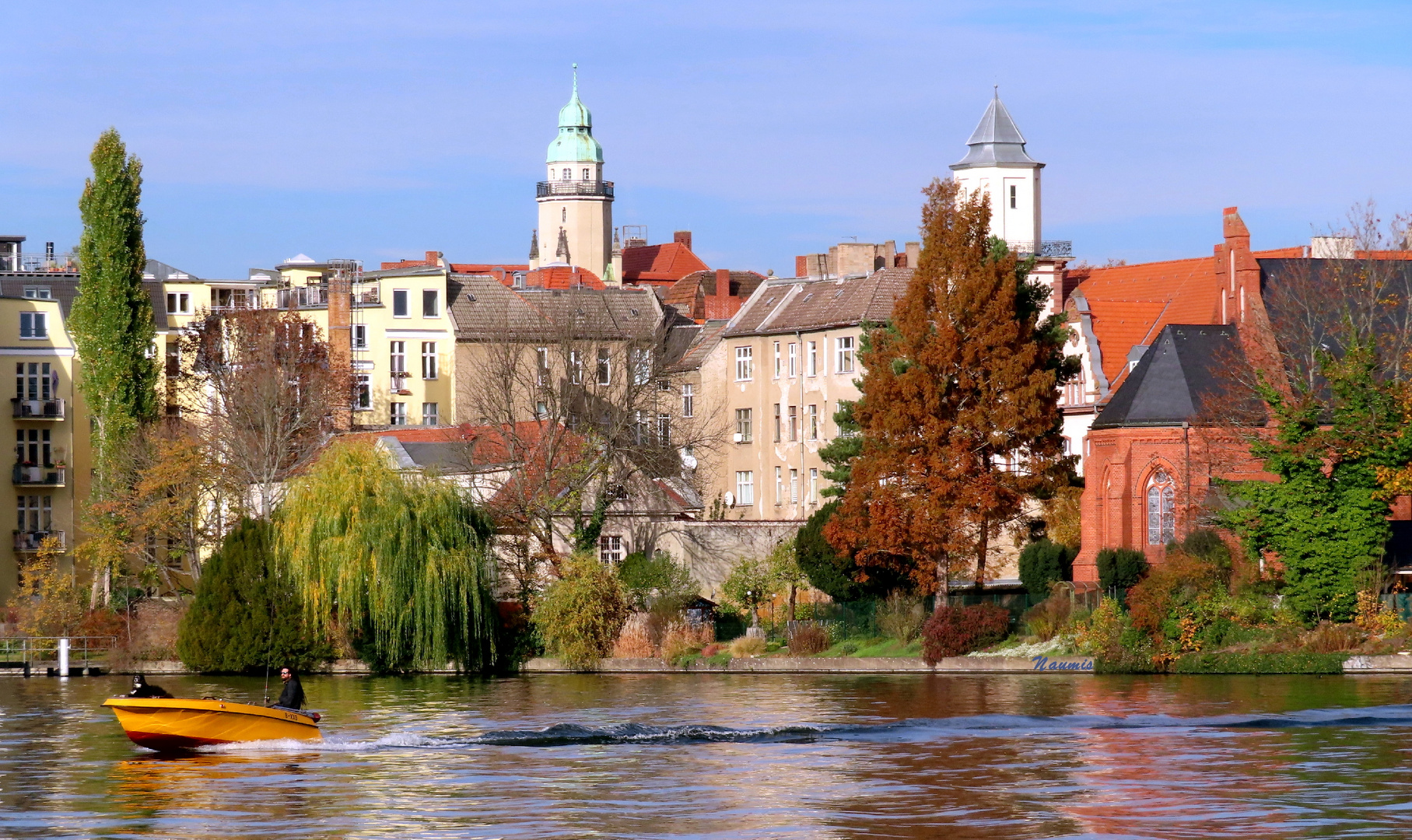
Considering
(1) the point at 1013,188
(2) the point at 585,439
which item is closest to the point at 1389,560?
(2) the point at 585,439

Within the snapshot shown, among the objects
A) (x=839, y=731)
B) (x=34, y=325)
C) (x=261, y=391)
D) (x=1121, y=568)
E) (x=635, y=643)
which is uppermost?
(x=34, y=325)

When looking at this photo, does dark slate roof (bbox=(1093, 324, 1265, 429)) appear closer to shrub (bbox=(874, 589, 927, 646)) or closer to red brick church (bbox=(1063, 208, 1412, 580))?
red brick church (bbox=(1063, 208, 1412, 580))

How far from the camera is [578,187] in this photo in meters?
185

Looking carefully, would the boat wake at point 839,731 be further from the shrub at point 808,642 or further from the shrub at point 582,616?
the shrub at point 808,642

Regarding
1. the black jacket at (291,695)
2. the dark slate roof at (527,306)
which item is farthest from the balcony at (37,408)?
the black jacket at (291,695)

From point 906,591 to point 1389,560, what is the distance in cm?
1477

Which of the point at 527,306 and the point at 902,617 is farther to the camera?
the point at 527,306

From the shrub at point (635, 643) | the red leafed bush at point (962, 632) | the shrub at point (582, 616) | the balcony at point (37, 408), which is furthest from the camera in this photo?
the balcony at point (37, 408)

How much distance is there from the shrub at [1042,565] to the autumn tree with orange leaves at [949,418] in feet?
4.32

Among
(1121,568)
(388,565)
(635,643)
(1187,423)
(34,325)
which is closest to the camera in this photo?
(1121,568)

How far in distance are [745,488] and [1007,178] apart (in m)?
20.9

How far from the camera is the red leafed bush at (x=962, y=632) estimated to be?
6675 cm

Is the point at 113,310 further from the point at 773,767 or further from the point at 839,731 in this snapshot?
the point at 773,767

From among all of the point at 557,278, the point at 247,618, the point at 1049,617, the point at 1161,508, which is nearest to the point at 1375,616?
the point at 1049,617
